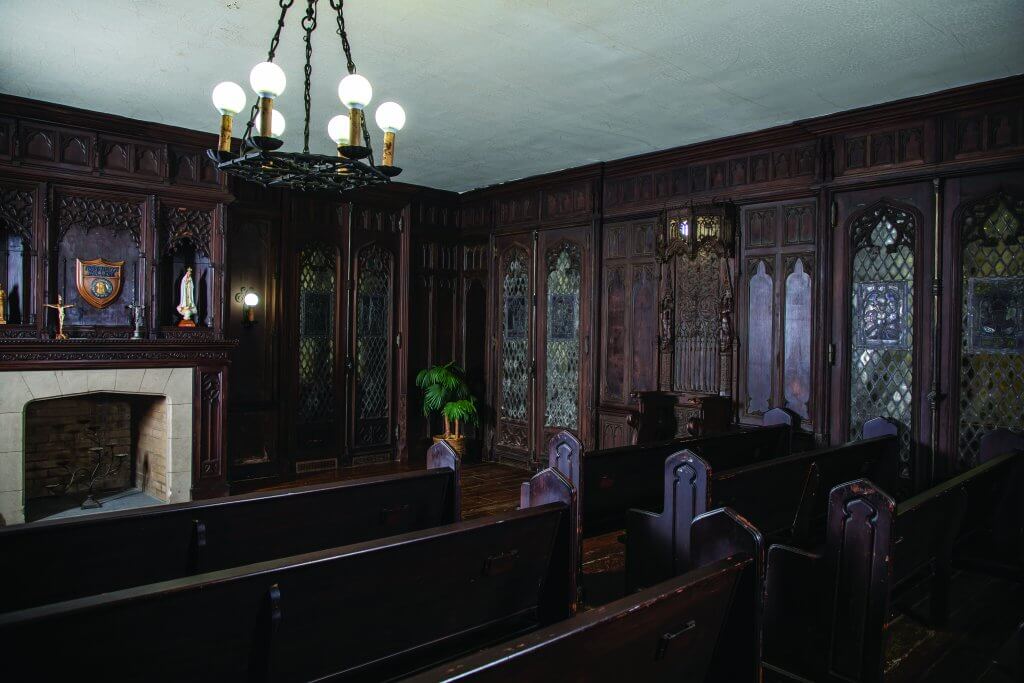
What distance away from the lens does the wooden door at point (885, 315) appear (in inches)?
200

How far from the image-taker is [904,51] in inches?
163

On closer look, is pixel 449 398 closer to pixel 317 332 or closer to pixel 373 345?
pixel 373 345

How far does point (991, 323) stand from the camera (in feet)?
15.6

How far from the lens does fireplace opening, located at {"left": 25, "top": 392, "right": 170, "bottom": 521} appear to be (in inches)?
241

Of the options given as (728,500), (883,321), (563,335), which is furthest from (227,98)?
(563,335)

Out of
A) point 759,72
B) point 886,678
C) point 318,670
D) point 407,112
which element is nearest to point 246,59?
point 407,112

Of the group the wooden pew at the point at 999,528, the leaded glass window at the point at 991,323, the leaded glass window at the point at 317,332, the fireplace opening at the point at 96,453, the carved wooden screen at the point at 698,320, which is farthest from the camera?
the leaded glass window at the point at 317,332

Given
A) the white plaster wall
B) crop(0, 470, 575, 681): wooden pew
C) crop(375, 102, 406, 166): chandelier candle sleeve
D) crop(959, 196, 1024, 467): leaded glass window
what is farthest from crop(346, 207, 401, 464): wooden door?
crop(959, 196, 1024, 467): leaded glass window

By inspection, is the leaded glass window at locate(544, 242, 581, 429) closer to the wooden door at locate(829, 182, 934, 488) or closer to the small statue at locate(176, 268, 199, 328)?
the wooden door at locate(829, 182, 934, 488)

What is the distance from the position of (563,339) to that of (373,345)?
89.8 inches

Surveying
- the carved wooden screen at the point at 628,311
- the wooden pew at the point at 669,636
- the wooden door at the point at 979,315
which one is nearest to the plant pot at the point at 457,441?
the carved wooden screen at the point at 628,311

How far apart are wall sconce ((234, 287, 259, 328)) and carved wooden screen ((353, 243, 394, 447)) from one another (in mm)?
1190

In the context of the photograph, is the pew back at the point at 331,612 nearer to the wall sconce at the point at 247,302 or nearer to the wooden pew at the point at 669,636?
the wooden pew at the point at 669,636

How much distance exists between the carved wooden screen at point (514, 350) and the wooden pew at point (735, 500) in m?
3.76
